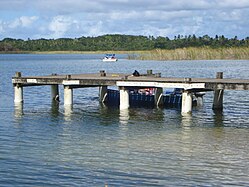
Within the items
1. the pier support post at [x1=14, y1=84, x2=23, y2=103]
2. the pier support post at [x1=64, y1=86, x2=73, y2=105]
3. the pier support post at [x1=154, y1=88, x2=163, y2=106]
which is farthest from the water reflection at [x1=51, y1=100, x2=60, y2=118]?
the pier support post at [x1=154, y1=88, x2=163, y2=106]

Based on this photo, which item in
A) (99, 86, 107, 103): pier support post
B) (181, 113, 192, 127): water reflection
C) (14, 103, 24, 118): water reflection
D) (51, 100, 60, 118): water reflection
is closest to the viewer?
(181, 113, 192, 127): water reflection

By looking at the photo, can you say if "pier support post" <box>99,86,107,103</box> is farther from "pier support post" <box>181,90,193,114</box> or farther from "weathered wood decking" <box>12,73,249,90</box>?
"pier support post" <box>181,90,193,114</box>

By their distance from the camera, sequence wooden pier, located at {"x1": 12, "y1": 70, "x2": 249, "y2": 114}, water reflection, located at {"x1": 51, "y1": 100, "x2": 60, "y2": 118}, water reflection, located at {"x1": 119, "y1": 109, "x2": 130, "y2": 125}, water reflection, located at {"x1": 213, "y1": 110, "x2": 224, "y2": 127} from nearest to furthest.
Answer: water reflection, located at {"x1": 213, "y1": 110, "x2": 224, "y2": 127}, water reflection, located at {"x1": 119, "y1": 109, "x2": 130, "y2": 125}, wooden pier, located at {"x1": 12, "y1": 70, "x2": 249, "y2": 114}, water reflection, located at {"x1": 51, "y1": 100, "x2": 60, "y2": 118}

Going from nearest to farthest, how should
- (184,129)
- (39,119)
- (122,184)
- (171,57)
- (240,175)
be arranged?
(122,184)
(240,175)
(184,129)
(39,119)
(171,57)

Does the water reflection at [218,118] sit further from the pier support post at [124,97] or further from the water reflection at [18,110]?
the water reflection at [18,110]

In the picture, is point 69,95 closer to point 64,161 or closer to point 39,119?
point 39,119

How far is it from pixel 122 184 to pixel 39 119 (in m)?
16.1

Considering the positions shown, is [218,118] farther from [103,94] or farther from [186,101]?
[103,94]

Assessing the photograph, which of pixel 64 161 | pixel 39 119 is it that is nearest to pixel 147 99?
pixel 39 119

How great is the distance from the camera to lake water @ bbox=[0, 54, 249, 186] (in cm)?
1864

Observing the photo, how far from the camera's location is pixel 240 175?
18906mm

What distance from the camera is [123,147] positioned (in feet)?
77.5

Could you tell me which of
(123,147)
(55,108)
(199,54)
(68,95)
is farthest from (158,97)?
(199,54)

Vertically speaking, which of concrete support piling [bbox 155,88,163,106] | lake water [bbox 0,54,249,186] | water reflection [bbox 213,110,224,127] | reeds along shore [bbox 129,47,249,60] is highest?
reeds along shore [bbox 129,47,249,60]
